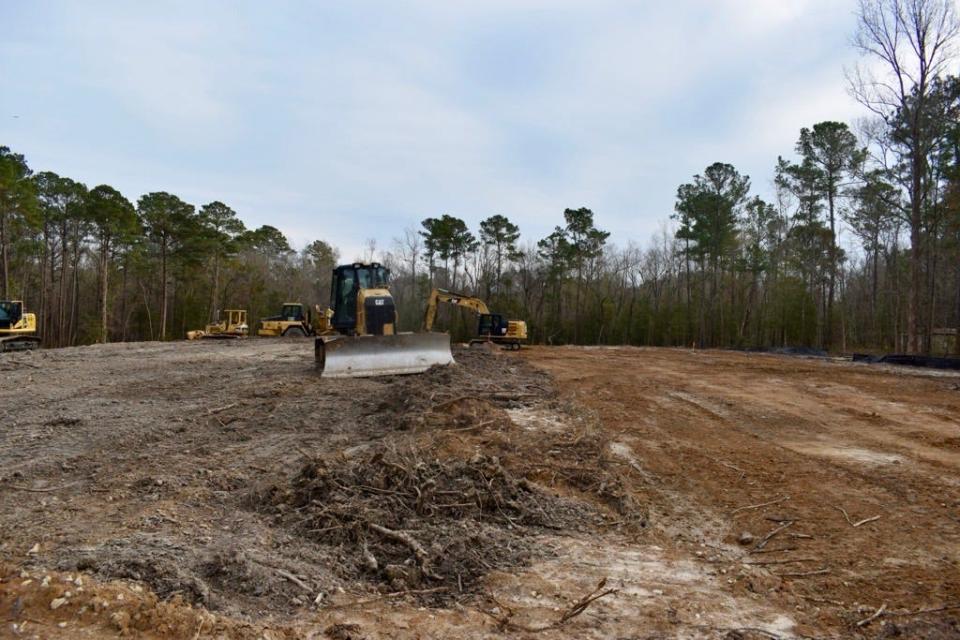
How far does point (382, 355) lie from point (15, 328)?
20.7 m

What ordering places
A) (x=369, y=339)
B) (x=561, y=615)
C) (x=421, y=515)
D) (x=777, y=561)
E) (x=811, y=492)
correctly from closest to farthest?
(x=561, y=615), (x=777, y=561), (x=421, y=515), (x=811, y=492), (x=369, y=339)

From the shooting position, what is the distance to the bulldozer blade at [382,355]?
1188cm

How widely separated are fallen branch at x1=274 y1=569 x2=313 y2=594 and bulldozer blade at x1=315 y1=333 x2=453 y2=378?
8608mm

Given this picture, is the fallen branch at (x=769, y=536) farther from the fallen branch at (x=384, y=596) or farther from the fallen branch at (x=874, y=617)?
the fallen branch at (x=384, y=596)

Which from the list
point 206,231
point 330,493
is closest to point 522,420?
point 330,493

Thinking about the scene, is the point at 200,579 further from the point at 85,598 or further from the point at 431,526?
the point at 431,526

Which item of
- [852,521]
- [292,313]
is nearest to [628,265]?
[292,313]

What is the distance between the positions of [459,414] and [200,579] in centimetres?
482

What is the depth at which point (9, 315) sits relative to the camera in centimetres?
2377

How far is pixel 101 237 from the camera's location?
1444 inches

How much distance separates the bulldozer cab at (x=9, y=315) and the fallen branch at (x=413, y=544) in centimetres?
2727

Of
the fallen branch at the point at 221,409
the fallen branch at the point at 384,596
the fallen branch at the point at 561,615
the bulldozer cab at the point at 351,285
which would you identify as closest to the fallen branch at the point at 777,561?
the fallen branch at the point at 561,615

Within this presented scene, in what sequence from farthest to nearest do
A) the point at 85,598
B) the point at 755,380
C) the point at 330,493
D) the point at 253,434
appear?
the point at 755,380 → the point at 253,434 → the point at 330,493 → the point at 85,598

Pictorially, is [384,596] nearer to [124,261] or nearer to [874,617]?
[874,617]
